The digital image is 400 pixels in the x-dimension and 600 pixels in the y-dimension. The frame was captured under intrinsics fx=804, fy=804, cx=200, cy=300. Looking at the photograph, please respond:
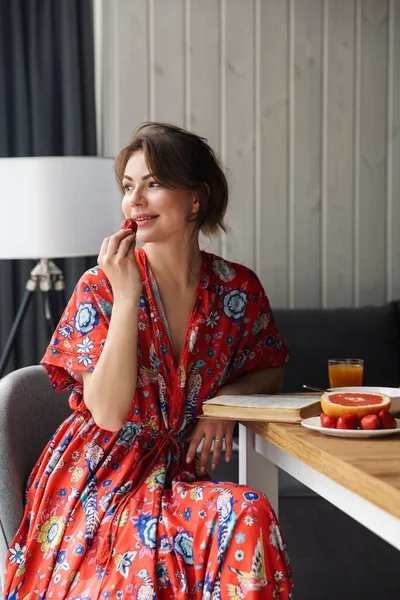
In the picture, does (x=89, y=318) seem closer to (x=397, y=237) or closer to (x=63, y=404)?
(x=63, y=404)

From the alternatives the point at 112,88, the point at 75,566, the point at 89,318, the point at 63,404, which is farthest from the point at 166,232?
the point at 112,88

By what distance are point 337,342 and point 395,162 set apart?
893 millimetres

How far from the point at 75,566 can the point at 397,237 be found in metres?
2.27

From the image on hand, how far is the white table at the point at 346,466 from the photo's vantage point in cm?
97

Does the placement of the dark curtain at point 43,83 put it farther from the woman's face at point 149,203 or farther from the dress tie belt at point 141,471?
the dress tie belt at point 141,471

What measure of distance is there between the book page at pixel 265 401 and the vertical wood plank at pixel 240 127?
5.29 ft

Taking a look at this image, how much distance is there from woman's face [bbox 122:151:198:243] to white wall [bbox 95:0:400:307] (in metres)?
1.38

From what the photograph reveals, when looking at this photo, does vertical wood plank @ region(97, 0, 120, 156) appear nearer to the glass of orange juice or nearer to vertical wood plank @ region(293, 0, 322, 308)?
vertical wood plank @ region(293, 0, 322, 308)

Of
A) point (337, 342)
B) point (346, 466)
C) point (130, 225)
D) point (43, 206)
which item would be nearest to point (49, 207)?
point (43, 206)

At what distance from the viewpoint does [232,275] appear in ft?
6.28

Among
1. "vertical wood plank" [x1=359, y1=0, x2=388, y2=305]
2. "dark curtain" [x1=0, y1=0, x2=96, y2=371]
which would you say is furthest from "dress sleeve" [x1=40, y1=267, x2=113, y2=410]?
"vertical wood plank" [x1=359, y1=0, x2=388, y2=305]

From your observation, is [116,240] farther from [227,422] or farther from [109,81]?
[109,81]

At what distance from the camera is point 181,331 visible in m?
1.79

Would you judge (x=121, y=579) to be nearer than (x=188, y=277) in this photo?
Yes
